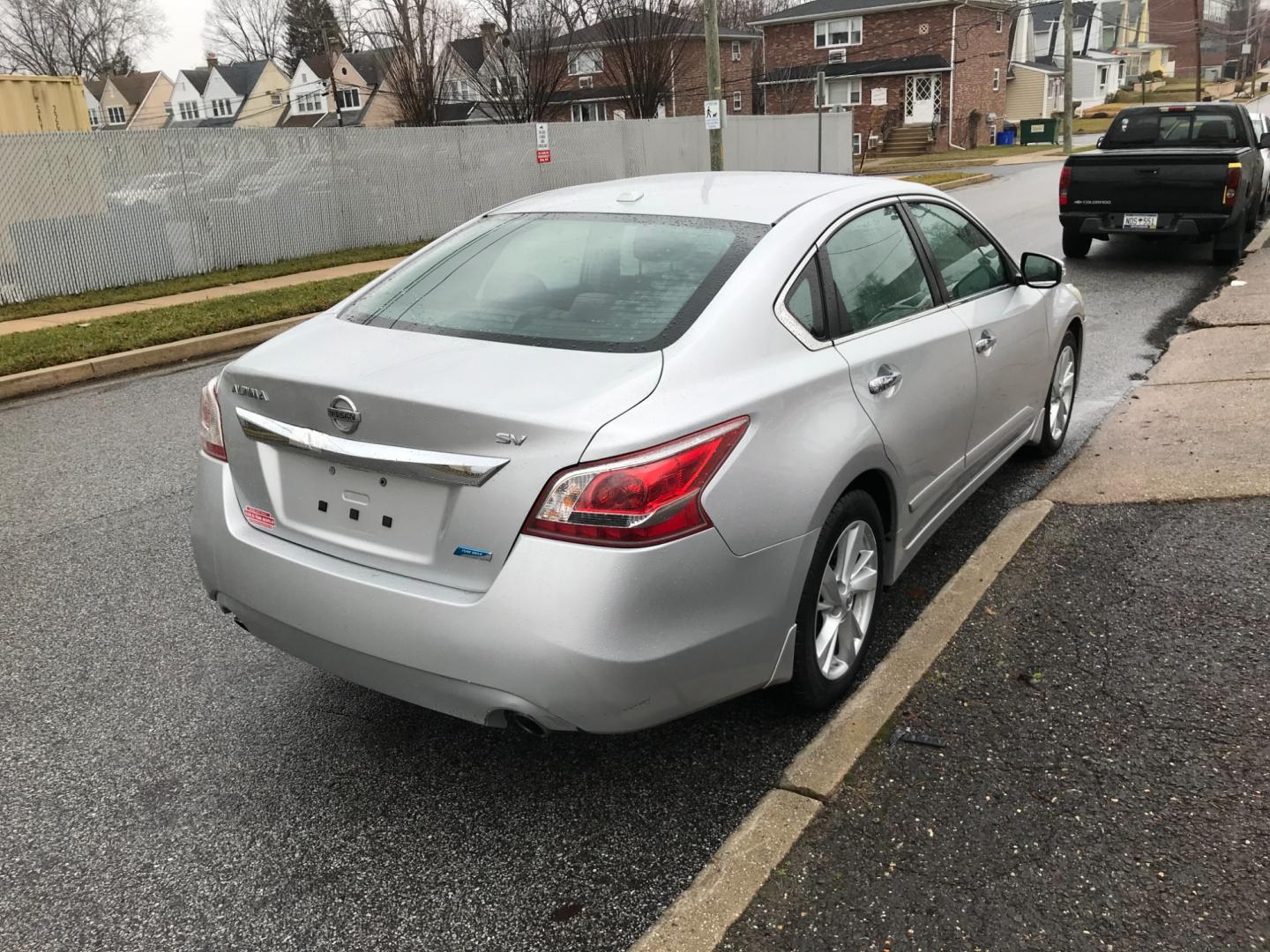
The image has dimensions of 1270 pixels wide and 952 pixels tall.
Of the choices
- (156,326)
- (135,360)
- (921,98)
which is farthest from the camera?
(921,98)

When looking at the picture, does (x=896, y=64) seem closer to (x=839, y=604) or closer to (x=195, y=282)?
(x=195, y=282)

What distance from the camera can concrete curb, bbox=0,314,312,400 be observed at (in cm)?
882

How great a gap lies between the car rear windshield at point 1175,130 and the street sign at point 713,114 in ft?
27.3

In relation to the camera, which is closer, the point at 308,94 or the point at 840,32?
the point at 840,32

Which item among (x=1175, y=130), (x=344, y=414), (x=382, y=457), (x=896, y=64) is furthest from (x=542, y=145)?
(x=896, y=64)

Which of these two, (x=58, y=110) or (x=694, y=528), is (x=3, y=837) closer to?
(x=694, y=528)

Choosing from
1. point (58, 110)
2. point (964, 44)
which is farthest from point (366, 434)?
point (964, 44)

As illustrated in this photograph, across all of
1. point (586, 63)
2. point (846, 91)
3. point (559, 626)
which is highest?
point (586, 63)

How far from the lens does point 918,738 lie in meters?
3.17

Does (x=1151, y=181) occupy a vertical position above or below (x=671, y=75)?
below

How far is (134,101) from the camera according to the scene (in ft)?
273

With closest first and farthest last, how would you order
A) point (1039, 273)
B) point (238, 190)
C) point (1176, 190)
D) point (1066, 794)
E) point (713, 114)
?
1. point (1066, 794)
2. point (1039, 273)
3. point (1176, 190)
4. point (238, 190)
5. point (713, 114)

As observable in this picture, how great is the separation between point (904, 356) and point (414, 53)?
27.4m

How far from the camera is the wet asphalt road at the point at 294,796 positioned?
260cm
